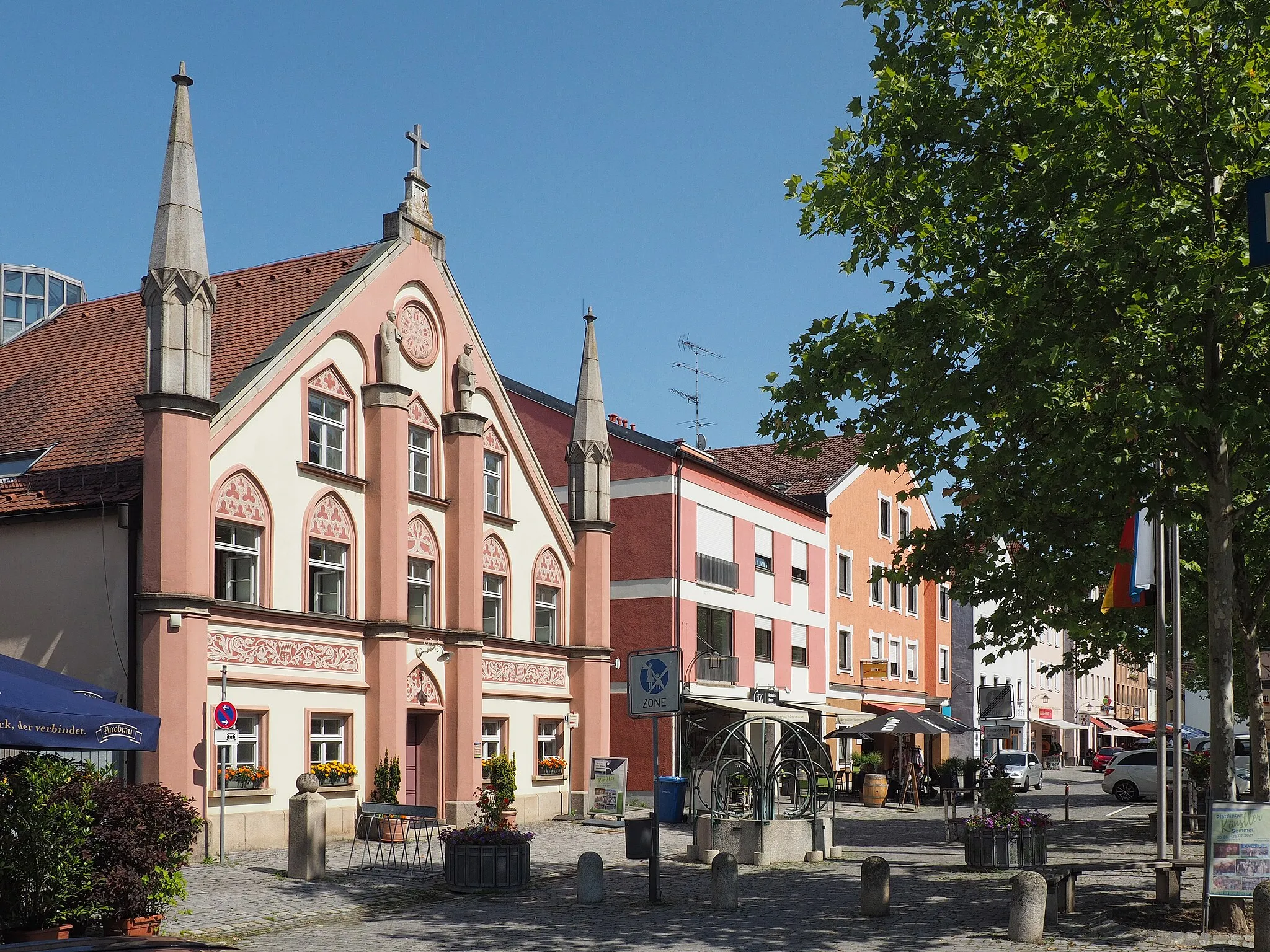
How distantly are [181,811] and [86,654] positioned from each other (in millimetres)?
9749

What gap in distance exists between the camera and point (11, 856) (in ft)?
39.1

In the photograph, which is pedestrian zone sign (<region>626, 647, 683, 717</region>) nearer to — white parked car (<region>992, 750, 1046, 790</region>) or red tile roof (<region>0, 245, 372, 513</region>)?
red tile roof (<region>0, 245, 372, 513</region>)

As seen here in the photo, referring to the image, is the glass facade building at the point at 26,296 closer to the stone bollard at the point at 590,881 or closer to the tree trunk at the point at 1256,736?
the stone bollard at the point at 590,881

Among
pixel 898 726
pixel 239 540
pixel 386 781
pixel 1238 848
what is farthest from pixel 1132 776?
pixel 1238 848

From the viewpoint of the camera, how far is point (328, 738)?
24.7 meters

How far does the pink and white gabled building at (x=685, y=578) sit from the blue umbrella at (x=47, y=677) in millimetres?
22101

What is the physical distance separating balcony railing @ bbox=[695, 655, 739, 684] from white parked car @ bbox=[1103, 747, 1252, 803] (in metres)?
13.5

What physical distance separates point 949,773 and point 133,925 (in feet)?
87.2

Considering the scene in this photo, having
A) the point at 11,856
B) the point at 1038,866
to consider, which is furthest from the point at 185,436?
the point at 1038,866

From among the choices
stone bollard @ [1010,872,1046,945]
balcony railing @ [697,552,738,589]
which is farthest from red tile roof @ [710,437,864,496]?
stone bollard @ [1010,872,1046,945]

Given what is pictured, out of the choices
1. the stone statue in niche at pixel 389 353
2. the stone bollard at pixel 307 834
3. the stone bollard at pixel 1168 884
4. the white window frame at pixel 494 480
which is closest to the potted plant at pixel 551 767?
the white window frame at pixel 494 480

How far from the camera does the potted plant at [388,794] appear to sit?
2412cm

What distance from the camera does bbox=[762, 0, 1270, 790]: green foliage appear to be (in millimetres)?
12820

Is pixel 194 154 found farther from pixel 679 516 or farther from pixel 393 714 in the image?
pixel 679 516
